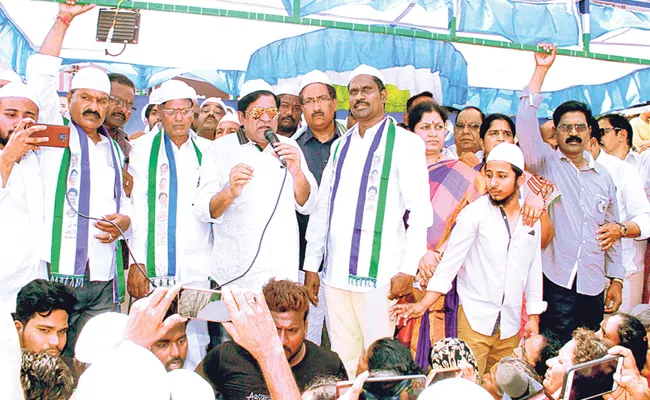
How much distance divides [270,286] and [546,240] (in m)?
2.09

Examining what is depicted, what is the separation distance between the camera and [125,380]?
58.6 inches

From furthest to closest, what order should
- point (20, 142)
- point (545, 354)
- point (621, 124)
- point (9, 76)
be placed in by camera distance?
1. point (621, 124)
2. point (9, 76)
3. point (545, 354)
4. point (20, 142)

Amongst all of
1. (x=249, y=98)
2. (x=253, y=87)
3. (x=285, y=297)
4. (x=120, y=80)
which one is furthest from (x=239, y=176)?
(x=120, y=80)

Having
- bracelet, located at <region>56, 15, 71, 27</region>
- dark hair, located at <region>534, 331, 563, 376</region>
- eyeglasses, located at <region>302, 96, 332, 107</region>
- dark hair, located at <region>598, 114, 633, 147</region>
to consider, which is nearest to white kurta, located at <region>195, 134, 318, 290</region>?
eyeglasses, located at <region>302, 96, 332, 107</region>

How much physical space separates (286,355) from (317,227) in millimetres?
1104

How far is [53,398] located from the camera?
2.45 m

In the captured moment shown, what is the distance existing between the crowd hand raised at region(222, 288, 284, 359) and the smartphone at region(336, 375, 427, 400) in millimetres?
287

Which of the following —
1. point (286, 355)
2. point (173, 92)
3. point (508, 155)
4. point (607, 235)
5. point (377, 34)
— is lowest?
point (286, 355)

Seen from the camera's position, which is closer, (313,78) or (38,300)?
(38,300)

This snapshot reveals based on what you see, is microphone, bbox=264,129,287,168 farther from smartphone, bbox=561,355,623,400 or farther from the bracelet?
smartphone, bbox=561,355,623,400

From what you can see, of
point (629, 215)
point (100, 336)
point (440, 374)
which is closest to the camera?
point (440, 374)

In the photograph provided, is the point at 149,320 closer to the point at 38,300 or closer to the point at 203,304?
the point at 203,304

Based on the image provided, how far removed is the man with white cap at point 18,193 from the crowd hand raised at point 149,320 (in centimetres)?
182

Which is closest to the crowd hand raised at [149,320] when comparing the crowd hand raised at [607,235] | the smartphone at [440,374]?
the smartphone at [440,374]
